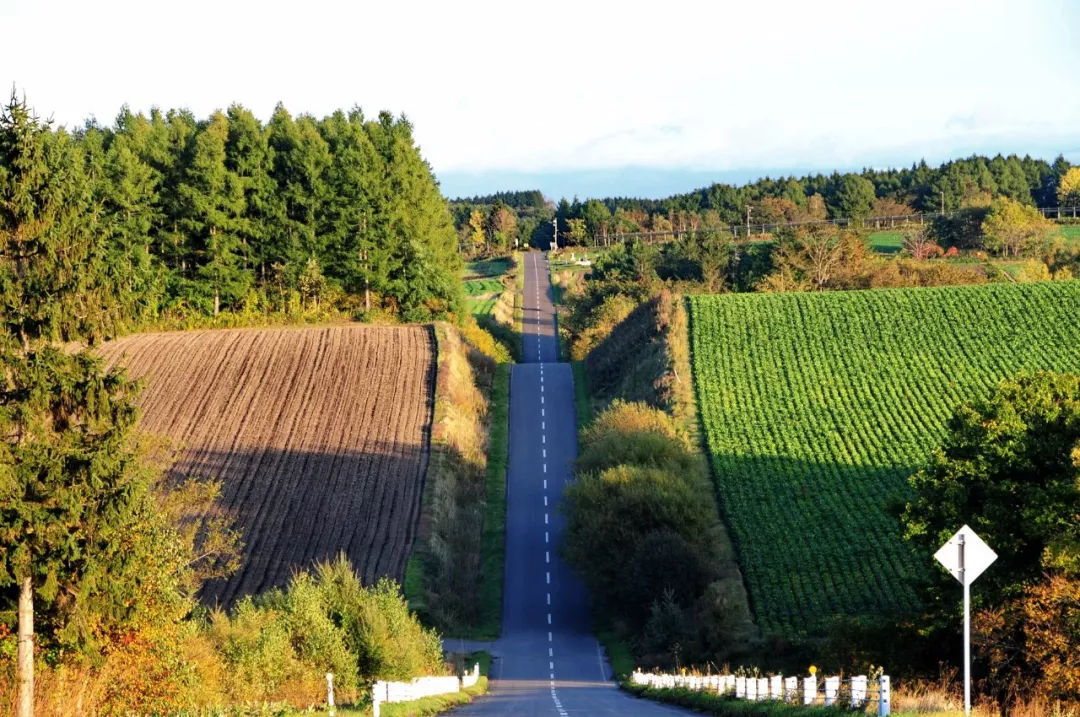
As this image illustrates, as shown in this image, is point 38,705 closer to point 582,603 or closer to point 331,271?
point 582,603

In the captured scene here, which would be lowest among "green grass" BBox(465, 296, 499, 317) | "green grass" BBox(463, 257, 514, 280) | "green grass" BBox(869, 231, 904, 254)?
"green grass" BBox(465, 296, 499, 317)

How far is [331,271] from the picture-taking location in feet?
258

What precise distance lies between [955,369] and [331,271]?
38.8m

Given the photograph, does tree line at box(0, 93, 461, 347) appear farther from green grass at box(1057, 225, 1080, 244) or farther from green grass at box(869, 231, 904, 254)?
green grass at box(1057, 225, 1080, 244)

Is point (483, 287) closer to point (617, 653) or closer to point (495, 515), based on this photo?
point (495, 515)

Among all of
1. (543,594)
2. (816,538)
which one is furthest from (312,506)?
(816,538)

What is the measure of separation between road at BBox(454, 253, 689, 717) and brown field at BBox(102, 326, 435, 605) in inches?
206

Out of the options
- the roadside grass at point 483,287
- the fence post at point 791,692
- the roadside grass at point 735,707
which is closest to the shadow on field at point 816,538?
the roadside grass at point 735,707

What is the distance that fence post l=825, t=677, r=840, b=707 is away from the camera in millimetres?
19062

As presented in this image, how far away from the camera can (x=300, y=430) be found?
2320 inches

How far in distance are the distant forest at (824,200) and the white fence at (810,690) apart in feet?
419

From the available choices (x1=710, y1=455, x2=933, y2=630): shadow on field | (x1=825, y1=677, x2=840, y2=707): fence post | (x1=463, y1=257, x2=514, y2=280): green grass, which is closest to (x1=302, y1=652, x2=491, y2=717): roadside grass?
(x1=825, y1=677, x2=840, y2=707): fence post

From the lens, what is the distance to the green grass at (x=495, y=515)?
47.3 metres

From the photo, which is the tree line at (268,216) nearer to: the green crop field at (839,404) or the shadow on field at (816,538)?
the green crop field at (839,404)
